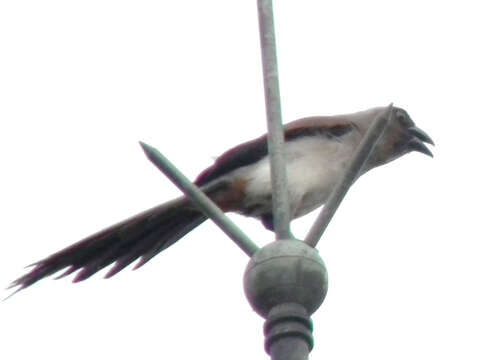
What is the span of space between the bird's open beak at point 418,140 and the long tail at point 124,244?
5.86ft

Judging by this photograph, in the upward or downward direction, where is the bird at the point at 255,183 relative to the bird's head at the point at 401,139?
downward

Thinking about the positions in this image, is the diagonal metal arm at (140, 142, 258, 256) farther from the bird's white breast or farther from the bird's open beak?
the bird's open beak

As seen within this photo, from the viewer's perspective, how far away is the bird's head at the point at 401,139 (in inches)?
292

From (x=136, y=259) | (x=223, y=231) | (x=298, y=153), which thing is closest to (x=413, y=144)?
(x=298, y=153)

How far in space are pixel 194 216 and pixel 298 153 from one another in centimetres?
85

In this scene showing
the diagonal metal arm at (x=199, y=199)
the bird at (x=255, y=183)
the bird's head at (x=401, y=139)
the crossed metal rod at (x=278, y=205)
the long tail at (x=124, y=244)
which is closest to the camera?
the crossed metal rod at (x=278, y=205)

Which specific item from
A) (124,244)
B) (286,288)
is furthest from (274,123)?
(124,244)

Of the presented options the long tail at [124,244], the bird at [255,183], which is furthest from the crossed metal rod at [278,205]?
the bird at [255,183]

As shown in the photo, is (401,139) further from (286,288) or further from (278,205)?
(286,288)

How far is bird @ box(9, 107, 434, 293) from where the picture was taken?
5359mm

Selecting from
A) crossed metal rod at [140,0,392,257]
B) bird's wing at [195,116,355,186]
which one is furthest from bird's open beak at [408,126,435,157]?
crossed metal rod at [140,0,392,257]

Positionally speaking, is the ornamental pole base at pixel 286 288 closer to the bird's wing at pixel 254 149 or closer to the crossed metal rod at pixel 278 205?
the crossed metal rod at pixel 278 205

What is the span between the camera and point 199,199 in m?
3.10

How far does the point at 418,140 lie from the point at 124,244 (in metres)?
2.64
